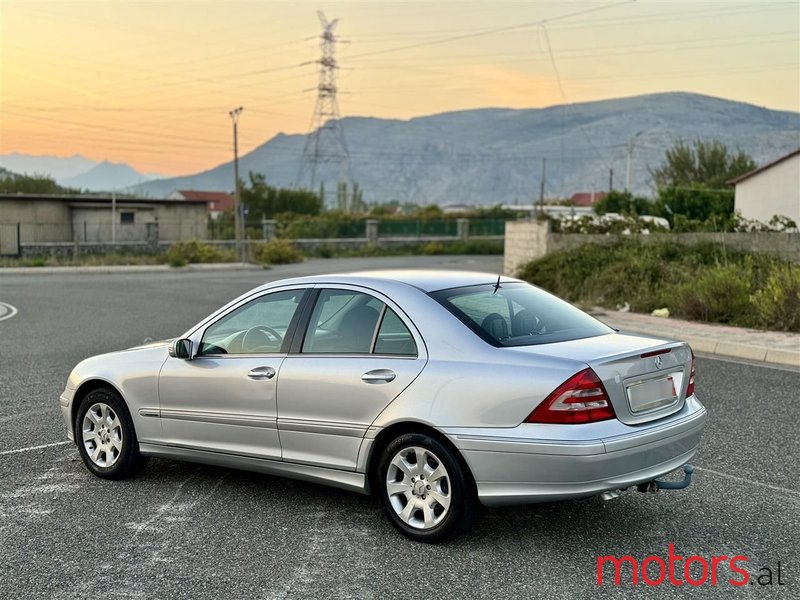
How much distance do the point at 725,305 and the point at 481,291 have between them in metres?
11.7

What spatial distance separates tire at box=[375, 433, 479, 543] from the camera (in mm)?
5016

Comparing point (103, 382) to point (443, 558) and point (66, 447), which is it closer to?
point (66, 447)

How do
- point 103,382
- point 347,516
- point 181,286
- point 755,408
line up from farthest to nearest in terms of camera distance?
point 181,286 → point 755,408 → point 103,382 → point 347,516

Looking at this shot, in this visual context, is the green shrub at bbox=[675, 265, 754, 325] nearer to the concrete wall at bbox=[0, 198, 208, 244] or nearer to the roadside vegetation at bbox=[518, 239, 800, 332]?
the roadside vegetation at bbox=[518, 239, 800, 332]

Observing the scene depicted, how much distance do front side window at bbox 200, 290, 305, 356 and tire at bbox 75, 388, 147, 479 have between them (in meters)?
0.89

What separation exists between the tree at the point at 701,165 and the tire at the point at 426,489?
57.7 metres

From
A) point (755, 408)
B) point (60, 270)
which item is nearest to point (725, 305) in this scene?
point (755, 408)

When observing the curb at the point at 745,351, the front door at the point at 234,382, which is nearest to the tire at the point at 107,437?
the front door at the point at 234,382

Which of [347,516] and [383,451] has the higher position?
[383,451]

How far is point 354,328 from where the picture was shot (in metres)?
5.70

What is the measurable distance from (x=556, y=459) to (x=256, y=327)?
2363 mm

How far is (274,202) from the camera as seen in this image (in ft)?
267

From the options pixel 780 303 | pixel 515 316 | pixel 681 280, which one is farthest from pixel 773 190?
pixel 515 316

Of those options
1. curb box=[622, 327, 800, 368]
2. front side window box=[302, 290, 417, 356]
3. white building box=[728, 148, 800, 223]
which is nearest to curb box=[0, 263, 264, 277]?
white building box=[728, 148, 800, 223]
